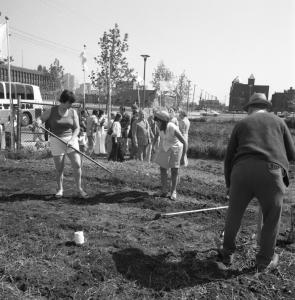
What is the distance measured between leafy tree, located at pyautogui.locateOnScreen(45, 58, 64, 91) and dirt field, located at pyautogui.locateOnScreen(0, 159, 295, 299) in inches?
1408

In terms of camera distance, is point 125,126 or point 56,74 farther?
point 56,74

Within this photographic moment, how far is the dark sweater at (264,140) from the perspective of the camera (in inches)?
128

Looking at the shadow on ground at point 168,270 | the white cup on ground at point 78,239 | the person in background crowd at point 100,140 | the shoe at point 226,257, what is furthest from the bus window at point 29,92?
the shoe at point 226,257

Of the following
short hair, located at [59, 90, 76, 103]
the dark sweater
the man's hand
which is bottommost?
the man's hand

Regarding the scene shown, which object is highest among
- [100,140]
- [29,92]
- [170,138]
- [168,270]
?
[29,92]

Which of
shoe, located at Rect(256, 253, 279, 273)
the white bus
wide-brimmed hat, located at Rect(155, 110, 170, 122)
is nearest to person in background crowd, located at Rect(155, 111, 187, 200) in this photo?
wide-brimmed hat, located at Rect(155, 110, 170, 122)

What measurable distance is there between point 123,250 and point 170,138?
8.04 ft

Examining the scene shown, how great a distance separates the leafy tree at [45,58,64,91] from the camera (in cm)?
4019

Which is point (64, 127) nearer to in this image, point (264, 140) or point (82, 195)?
point (82, 195)

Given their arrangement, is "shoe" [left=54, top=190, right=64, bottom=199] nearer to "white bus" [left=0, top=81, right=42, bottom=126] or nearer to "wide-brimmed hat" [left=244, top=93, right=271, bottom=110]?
"wide-brimmed hat" [left=244, top=93, right=271, bottom=110]

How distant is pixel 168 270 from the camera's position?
3.54 metres

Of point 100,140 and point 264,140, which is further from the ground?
point 264,140

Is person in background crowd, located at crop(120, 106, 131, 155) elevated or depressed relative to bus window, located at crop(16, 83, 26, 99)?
depressed

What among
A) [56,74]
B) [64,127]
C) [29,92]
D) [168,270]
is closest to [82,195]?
[64,127]
